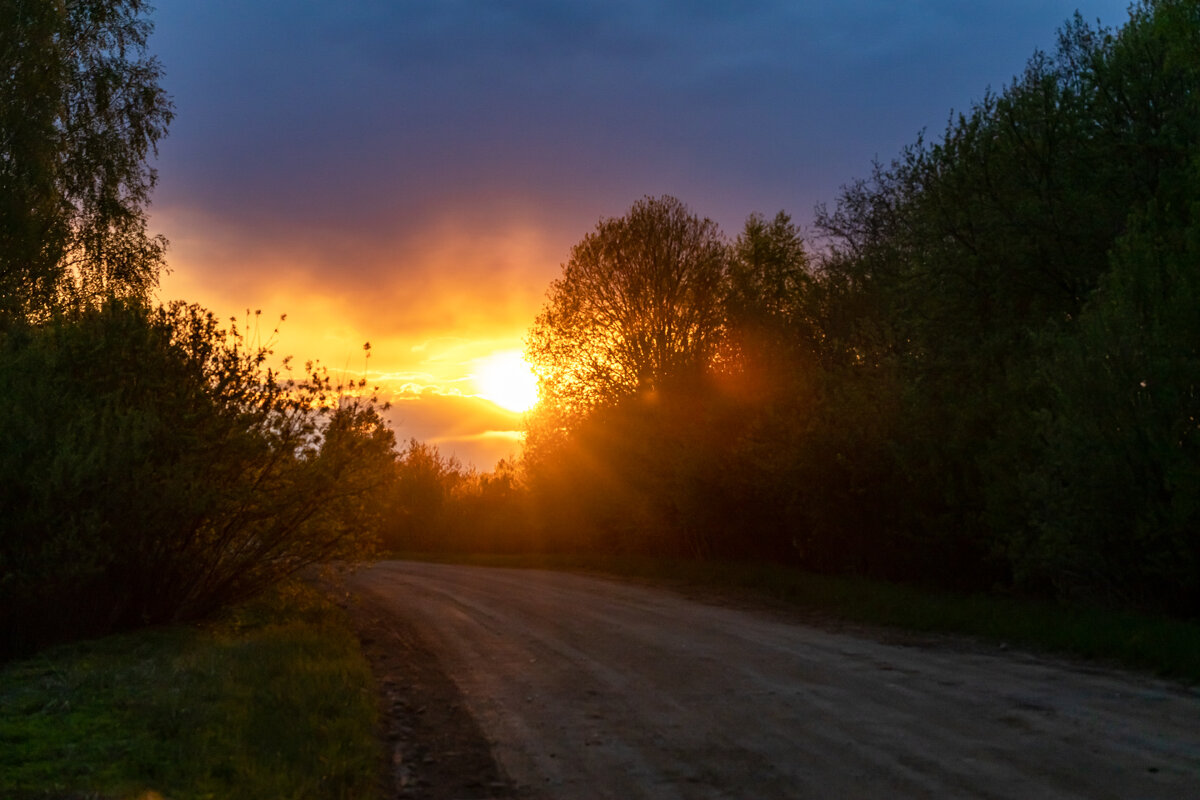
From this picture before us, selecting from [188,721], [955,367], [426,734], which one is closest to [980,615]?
[955,367]

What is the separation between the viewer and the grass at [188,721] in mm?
6594

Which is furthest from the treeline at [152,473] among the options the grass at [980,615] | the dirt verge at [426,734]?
the grass at [980,615]

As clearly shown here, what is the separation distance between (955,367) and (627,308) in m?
16.5

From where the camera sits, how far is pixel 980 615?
612 inches

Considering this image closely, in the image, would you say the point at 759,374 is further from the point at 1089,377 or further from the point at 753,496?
the point at 1089,377

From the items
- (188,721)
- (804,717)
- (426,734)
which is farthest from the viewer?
(426,734)

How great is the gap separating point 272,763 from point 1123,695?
793cm

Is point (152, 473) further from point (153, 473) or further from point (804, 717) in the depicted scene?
point (804, 717)

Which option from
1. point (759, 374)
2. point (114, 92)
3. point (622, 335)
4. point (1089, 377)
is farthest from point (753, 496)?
point (114, 92)

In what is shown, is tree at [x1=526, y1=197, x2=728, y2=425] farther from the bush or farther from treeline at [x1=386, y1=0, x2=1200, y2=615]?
the bush

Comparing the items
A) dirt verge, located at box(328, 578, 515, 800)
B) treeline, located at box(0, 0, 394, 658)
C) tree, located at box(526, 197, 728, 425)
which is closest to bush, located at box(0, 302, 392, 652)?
treeline, located at box(0, 0, 394, 658)

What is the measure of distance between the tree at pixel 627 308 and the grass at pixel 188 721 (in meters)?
23.4

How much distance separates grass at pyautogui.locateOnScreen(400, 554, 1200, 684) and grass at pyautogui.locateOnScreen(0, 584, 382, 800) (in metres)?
8.78

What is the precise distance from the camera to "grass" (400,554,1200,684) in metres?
11.7
